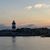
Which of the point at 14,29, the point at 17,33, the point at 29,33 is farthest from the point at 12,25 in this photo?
the point at 29,33

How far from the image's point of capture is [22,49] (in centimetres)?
2859

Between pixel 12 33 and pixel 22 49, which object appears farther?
pixel 12 33

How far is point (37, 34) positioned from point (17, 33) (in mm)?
9031

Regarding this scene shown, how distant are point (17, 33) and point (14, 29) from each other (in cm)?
709

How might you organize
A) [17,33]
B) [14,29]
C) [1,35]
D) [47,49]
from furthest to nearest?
[1,35] → [17,33] → [14,29] → [47,49]

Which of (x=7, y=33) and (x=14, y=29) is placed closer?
(x=14, y=29)

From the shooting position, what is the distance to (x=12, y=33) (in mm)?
80062

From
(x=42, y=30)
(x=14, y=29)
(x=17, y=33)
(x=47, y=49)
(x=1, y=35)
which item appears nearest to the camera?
(x=47, y=49)

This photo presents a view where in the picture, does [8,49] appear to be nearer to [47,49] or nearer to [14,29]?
[47,49]

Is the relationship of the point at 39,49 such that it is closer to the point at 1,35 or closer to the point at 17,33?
the point at 17,33

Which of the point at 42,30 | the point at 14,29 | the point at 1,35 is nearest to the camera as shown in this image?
the point at 14,29

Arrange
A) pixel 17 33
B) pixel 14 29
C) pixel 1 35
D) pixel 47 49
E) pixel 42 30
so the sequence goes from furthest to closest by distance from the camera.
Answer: pixel 42 30, pixel 1 35, pixel 17 33, pixel 14 29, pixel 47 49

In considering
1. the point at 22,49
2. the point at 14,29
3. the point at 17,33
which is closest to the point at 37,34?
the point at 17,33

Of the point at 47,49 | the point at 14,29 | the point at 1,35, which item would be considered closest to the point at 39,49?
the point at 47,49
